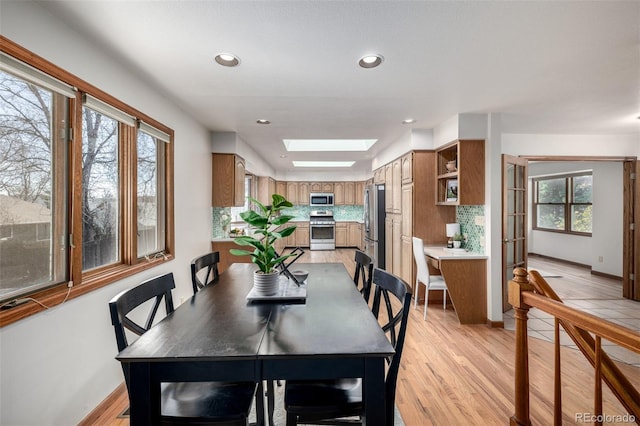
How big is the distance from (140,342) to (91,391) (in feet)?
3.76

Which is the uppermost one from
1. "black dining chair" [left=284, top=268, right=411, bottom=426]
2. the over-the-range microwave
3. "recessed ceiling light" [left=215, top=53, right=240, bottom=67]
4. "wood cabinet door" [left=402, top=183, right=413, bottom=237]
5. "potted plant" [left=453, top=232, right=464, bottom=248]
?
"recessed ceiling light" [left=215, top=53, right=240, bottom=67]

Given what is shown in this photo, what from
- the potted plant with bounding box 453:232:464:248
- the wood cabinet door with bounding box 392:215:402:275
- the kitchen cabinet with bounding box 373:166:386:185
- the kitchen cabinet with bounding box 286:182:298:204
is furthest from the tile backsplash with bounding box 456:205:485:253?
the kitchen cabinet with bounding box 286:182:298:204

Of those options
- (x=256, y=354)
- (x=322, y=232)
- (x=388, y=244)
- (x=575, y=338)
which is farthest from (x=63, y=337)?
(x=322, y=232)

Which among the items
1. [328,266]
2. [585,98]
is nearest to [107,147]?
[328,266]

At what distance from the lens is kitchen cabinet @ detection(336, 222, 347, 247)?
8.42m

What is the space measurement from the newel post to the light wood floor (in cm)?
35

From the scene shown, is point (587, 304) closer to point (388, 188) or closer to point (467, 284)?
point (467, 284)

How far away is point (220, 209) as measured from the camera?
13.2 feet

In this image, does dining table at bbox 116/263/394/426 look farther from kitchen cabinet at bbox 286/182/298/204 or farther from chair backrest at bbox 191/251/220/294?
kitchen cabinet at bbox 286/182/298/204

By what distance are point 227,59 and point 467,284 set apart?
127 inches

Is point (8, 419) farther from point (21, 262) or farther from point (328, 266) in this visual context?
point (328, 266)

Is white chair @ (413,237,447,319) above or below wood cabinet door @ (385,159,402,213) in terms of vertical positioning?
below

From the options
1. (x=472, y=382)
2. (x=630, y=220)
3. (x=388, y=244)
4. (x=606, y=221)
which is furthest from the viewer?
(x=606, y=221)

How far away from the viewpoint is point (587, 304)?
382 cm
